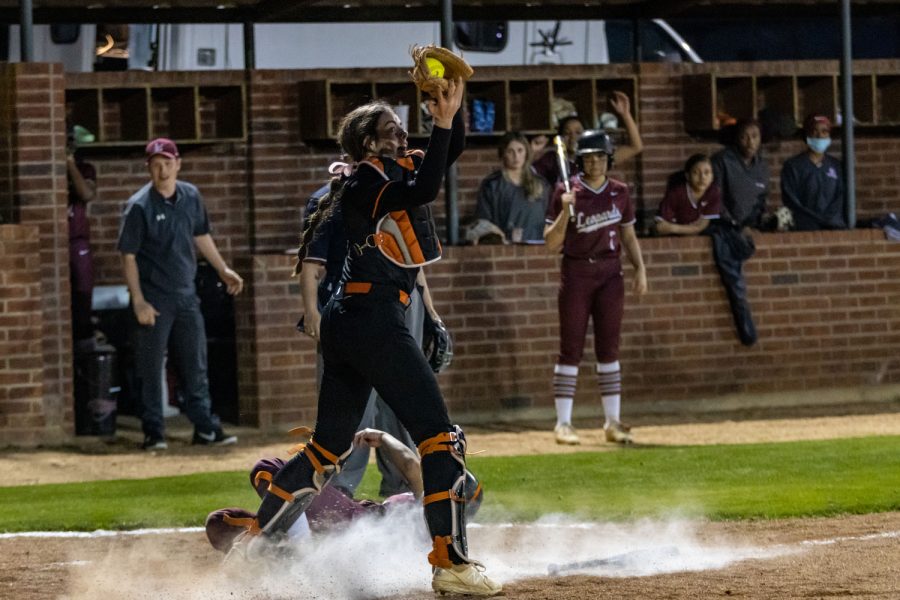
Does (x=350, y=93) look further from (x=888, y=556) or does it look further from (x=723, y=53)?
(x=723, y=53)

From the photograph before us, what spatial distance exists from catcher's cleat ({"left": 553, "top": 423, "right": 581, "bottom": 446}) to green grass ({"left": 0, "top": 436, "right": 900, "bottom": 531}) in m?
0.58

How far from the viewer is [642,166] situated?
50.7 feet

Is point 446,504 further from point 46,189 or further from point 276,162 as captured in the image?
point 276,162

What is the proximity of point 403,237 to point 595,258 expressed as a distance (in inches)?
214

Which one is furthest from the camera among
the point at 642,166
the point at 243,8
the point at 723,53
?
the point at 723,53

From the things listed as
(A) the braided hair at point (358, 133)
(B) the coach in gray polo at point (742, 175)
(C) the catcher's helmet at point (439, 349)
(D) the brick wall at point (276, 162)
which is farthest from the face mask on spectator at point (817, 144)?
(A) the braided hair at point (358, 133)

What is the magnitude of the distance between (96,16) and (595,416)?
5.73 meters

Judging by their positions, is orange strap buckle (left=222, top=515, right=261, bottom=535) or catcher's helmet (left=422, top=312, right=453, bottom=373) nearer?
orange strap buckle (left=222, top=515, right=261, bottom=535)

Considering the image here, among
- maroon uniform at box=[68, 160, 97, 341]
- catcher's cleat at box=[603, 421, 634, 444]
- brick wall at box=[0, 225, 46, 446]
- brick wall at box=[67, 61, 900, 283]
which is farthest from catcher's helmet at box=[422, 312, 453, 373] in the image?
brick wall at box=[67, 61, 900, 283]

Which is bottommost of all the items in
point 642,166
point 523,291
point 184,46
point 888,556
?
point 888,556

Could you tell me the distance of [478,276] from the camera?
44.2ft

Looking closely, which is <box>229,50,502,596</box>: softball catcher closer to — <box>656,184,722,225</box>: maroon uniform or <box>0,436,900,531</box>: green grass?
<box>0,436,900,531</box>: green grass

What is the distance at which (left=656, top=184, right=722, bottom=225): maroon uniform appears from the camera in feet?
46.2

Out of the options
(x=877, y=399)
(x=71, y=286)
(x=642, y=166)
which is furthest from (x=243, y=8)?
(x=877, y=399)
